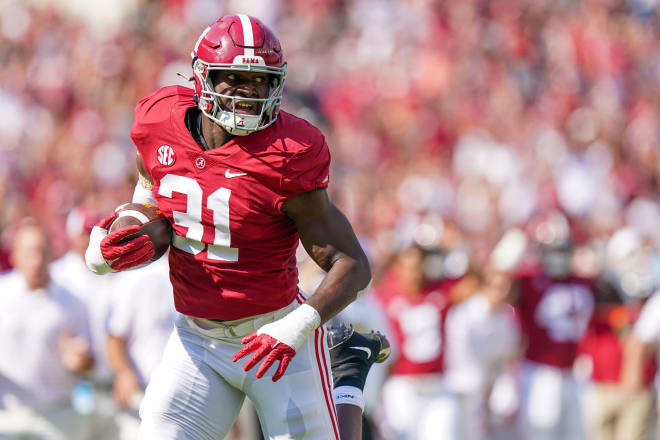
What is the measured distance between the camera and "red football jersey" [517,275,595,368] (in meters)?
8.41

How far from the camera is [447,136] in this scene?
41.9ft

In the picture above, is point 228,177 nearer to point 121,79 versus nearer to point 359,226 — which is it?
point 359,226

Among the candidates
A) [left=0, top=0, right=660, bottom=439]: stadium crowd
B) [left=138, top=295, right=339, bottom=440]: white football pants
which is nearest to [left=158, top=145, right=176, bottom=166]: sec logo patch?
[left=138, top=295, right=339, bottom=440]: white football pants

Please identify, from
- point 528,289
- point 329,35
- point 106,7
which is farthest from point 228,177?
point 106,7

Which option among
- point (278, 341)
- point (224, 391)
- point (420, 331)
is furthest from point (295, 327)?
point (420, 331)

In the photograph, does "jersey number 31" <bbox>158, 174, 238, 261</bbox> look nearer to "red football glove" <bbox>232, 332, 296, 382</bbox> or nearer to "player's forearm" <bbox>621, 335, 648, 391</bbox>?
"red football glove" <bbox>232, 332, 296, 382</bbox>

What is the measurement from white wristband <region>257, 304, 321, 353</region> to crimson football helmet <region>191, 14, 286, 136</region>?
61 cm

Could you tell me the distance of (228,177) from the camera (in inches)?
147

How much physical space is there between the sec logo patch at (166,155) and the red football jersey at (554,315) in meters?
5.13

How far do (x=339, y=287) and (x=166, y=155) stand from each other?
71cm

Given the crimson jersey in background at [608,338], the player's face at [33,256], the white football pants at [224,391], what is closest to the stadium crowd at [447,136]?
the crimson jersey in background at [608,338]

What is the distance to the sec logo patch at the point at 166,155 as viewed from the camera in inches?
150

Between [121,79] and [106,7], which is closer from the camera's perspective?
[121,79]

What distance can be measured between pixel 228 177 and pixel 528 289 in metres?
5.22
